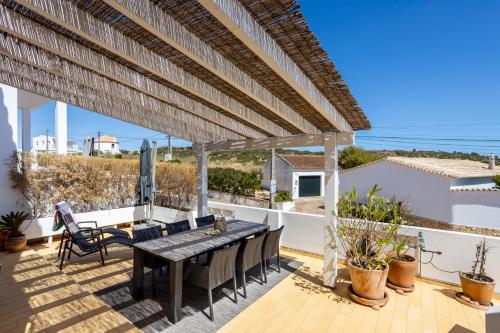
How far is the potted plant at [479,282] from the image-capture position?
3615mm

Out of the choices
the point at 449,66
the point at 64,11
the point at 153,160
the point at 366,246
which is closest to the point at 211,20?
the point at 64,11

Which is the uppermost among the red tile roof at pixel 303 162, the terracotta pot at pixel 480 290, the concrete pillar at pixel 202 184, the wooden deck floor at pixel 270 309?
the red tile roof at pixel 303 162

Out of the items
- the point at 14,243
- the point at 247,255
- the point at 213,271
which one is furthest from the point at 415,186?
the point at 14,243

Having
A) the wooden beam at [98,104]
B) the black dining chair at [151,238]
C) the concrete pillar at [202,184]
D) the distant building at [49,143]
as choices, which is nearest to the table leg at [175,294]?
the black dining chair at [151,238]

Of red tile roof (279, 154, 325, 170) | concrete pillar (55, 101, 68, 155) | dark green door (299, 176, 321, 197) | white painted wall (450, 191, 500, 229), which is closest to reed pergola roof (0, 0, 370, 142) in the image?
concrete pillar (55, 101, 68, 155)

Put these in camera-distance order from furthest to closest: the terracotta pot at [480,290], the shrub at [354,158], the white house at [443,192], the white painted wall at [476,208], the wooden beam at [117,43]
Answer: the shrub at [354,158] → the white house at [443,192] → the white painted wall at [476,208] → the terracotta pot at [480,290] → the wooden beam at [117,43]

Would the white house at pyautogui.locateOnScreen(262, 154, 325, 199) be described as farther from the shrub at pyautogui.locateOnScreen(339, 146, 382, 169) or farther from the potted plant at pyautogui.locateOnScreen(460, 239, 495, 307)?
the potted plant at pyautogui.locateOnScreen(460, 239, 495, 307)

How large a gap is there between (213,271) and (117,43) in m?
2.87

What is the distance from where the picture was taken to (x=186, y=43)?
2271mm

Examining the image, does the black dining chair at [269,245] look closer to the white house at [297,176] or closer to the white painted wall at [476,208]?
the white painted wall at [476,208]

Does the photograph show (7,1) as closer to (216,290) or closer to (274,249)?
(216,290)

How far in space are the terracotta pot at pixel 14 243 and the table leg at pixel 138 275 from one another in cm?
385

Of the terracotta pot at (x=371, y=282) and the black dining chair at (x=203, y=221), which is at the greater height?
the black dining chair at (x=203, y=221)

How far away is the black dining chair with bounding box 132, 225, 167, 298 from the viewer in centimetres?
384
